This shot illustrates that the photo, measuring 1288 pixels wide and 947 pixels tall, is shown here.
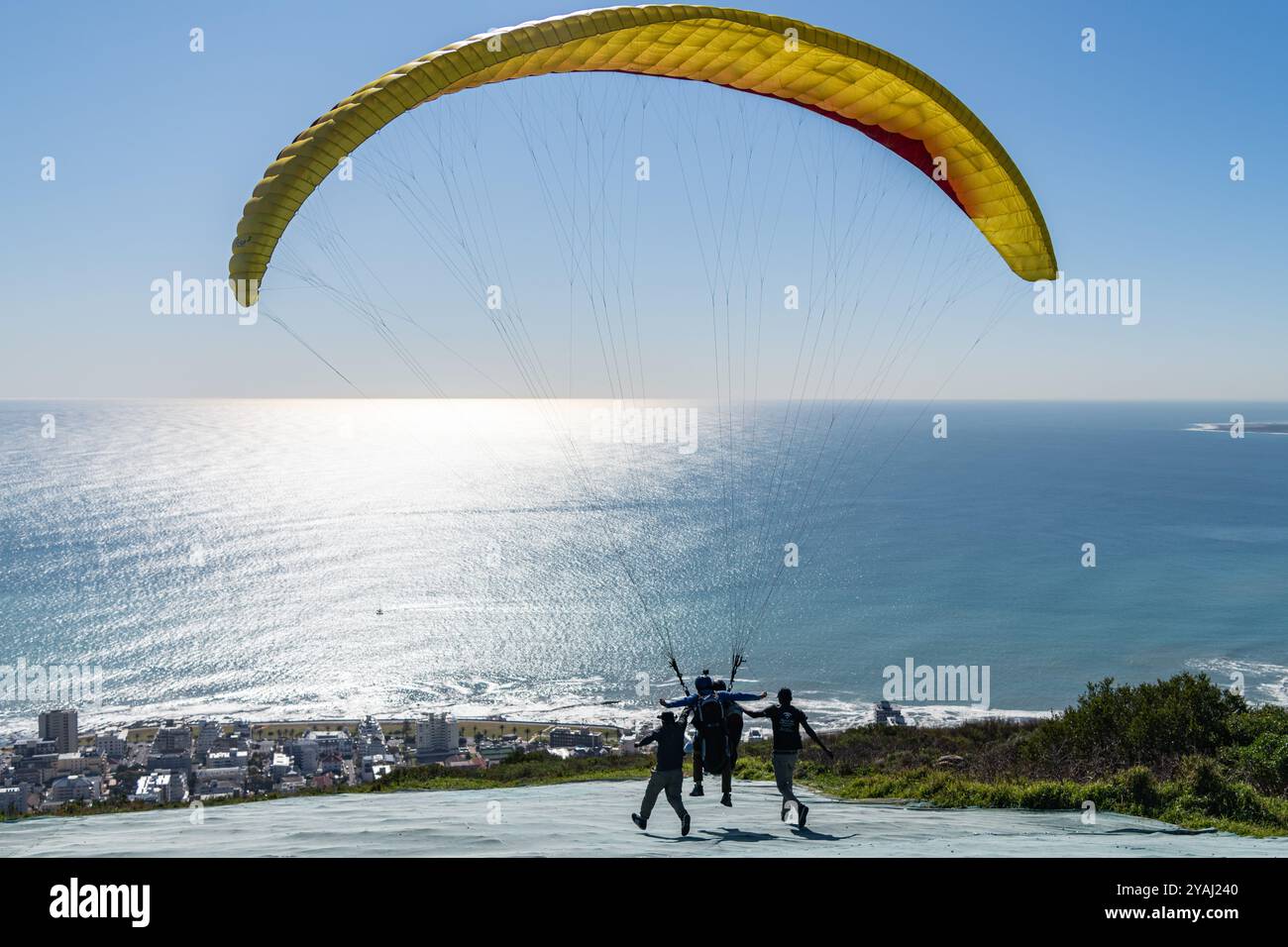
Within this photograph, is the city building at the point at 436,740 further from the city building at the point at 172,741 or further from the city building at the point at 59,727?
the city building at the point at 59,727

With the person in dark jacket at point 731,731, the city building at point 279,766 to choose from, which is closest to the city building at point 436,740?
the city building at point 279,766

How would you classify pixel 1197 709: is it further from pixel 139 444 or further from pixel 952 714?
pixel 139 444

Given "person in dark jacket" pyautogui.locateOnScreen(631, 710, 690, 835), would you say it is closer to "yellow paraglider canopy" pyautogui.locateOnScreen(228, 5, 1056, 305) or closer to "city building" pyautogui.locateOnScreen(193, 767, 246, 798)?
"yellow paraglider canopy" pyautogui.locateOnScreen(228, 5, 1056, 305)

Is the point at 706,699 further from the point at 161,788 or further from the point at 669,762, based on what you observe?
the point at 161,788

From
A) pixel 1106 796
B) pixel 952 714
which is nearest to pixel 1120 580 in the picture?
pixel 952 714

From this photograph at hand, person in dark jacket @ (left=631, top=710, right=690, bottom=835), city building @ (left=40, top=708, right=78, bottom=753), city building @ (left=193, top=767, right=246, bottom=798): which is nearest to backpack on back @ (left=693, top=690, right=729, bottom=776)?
person in dark jacket @ (left=631, top=710, right=690, bottom=835)

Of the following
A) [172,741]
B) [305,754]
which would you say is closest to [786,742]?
[305,754]
